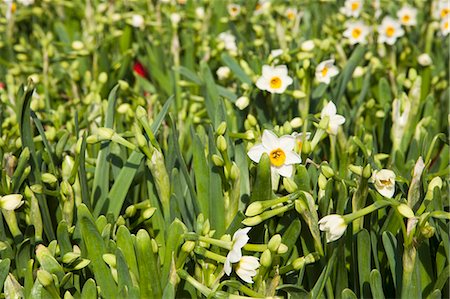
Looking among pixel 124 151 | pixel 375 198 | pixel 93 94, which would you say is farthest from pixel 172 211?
pixel 93 94

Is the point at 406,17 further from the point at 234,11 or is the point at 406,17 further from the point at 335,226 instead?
the point at 335,226

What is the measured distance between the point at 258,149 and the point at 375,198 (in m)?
0.27

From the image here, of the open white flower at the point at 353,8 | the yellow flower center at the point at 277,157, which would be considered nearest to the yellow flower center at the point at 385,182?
the yellow flower center at the point at 277,157

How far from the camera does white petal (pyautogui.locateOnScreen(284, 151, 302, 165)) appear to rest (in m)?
1.37

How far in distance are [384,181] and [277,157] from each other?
22 centimetres

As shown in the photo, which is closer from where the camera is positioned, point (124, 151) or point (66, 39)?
point (124, 151)

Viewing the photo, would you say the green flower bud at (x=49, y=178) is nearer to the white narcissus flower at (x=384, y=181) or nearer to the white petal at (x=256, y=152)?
the white petal at (x=256, y=152)

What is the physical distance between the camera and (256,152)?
139 cm

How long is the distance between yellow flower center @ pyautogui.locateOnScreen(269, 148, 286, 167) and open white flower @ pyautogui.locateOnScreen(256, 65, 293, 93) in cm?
43

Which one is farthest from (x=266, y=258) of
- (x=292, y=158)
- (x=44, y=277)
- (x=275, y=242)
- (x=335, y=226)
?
(x=44, y=277)

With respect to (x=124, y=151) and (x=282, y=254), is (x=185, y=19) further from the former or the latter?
(x=282, y=254)

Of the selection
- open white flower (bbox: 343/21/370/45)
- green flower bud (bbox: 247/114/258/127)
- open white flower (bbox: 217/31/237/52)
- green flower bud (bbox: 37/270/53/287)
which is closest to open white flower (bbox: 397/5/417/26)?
open white flower (bbox: 343/21/370/45)

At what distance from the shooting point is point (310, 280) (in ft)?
A: 4.51

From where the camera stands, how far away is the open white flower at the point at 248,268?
1.24m
